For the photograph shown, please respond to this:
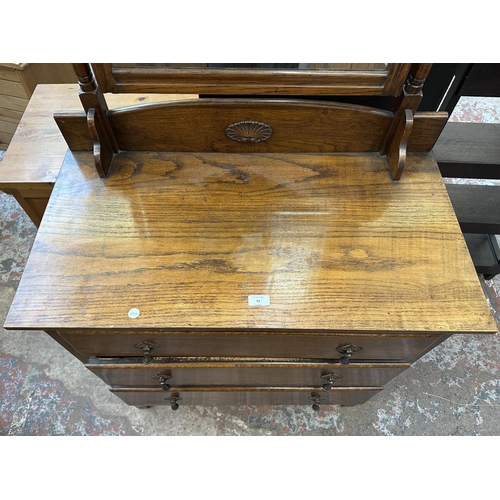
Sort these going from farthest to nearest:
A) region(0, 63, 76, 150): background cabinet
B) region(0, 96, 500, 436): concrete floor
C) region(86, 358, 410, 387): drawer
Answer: region(0, 63, 76, 150): background cabinet → region(0, 96, 500, 436): concrete floor → region(86, 358, 410, 387): drawer

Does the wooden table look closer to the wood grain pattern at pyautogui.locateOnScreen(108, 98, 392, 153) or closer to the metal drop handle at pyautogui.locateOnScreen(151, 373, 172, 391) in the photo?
A: the wood grain pattern at pyautogui.locateOnScreen(108, 98, 392, 153)

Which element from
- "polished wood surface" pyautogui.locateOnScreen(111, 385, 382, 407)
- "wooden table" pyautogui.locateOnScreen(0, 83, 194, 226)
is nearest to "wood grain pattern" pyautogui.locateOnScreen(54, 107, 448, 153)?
"wooden table" pyautogui.locateOnScreen(0, 83, 194, 226)

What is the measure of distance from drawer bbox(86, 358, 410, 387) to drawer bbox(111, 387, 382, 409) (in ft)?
0.12

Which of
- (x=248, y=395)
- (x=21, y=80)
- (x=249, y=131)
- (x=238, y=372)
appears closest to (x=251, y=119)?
(x=249, y=131)

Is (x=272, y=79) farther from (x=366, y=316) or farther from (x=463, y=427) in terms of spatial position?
(x=463, y=427)

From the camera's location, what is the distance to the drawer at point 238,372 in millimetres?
1066

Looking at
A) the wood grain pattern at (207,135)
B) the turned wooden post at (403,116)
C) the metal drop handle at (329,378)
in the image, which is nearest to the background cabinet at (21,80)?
the wood grain pattern at (207,135)

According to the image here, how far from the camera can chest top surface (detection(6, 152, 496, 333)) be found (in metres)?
0.83

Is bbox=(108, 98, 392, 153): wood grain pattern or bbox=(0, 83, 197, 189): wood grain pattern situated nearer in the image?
bbox=(108, 98, 392, 153): wood grain pattern

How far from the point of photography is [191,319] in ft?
2.70

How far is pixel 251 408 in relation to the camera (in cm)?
158

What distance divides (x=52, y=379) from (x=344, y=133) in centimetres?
142

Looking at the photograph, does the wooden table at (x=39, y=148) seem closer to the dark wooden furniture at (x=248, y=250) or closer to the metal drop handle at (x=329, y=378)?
the dark wooden furniture at (x=248, y=250)

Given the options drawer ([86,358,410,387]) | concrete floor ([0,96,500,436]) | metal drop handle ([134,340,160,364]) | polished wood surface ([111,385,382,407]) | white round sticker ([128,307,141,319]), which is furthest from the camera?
concrete floor ([0,96,500,436])
